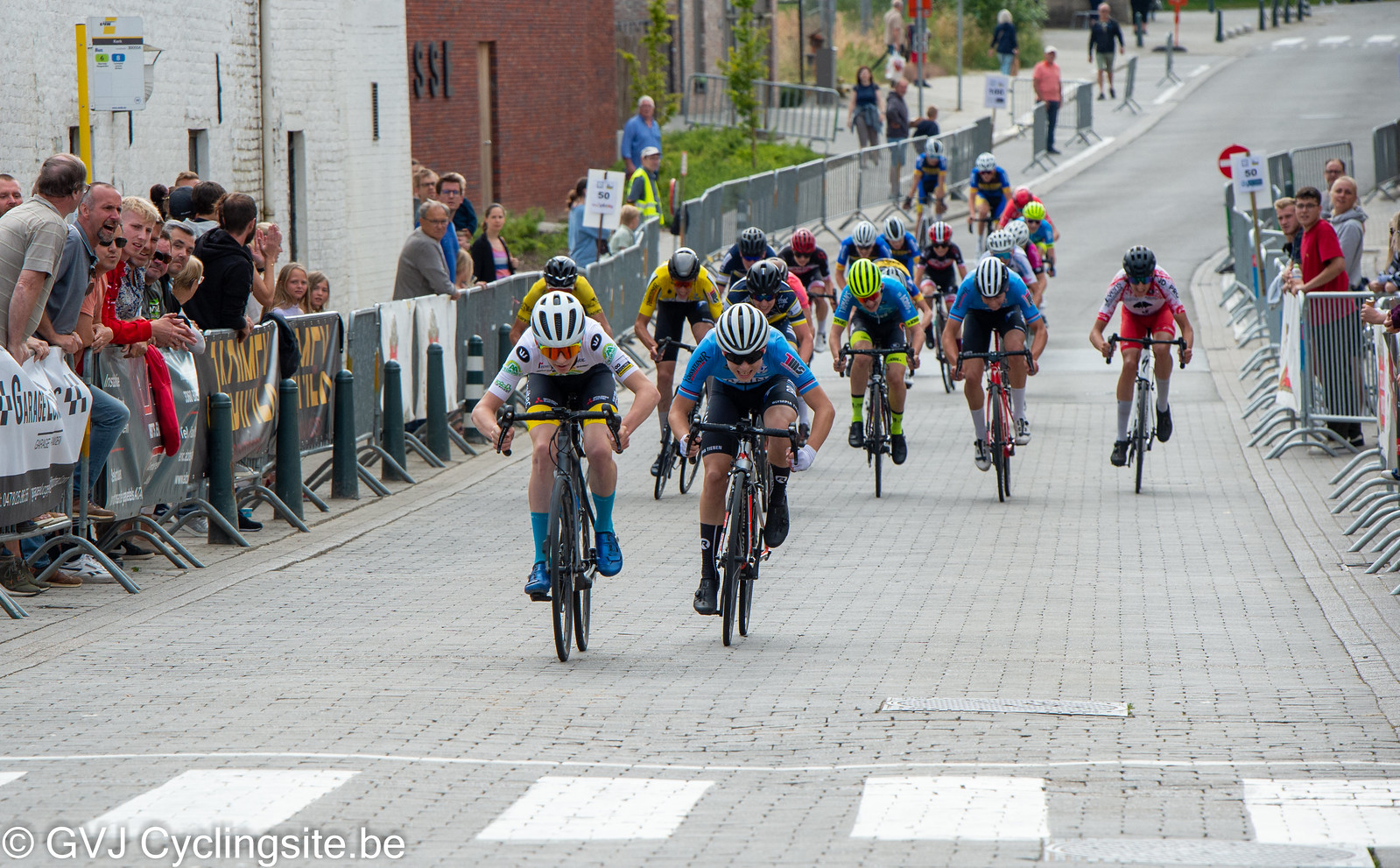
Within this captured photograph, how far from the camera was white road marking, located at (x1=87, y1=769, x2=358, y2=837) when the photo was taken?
623cm

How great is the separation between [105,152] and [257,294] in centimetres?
614

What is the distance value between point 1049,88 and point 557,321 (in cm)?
3491

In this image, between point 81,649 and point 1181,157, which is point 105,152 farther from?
point 1181,157

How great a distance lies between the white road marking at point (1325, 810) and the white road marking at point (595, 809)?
1.99m

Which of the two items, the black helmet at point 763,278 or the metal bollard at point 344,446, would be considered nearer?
the black helmet at point 763,278

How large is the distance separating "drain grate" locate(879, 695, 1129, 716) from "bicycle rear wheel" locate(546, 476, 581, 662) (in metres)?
1.73

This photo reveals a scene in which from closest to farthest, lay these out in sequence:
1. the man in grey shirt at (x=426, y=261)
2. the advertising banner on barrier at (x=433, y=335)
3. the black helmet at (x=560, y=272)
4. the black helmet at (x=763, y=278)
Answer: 1. the black helmet at (x=560, y=272)
2. the black helmet at (x=763, y=278)
3. the advertising banner on barrier at (x=433, y=335)
4. the man in grey shirt at (x=426, y=261)

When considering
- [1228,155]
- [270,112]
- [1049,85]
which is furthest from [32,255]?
[1049,85]

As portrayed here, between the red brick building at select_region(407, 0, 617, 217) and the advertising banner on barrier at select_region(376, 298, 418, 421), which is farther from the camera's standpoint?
the red brick building at select_region(407, 0, 617, 217)

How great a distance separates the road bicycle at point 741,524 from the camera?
9.52 meters

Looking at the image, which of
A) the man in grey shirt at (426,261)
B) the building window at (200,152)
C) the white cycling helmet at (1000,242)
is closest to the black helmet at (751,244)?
the white cycling helmet at (1000,242)

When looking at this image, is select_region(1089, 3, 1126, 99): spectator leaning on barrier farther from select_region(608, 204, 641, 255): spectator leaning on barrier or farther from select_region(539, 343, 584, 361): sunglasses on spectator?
select_region(539, 343, 584, 361): sunglasses on spectator

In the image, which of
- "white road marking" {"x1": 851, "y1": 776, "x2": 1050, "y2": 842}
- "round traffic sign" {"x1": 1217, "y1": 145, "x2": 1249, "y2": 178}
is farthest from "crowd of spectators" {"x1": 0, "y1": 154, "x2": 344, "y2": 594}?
"round traffic sign" {"x1": 1217, "y1": 145, "x2": 1249, "y2": 178}

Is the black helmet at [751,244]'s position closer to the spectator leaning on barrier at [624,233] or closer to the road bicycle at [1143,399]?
the road bicycle at [1143,399]
